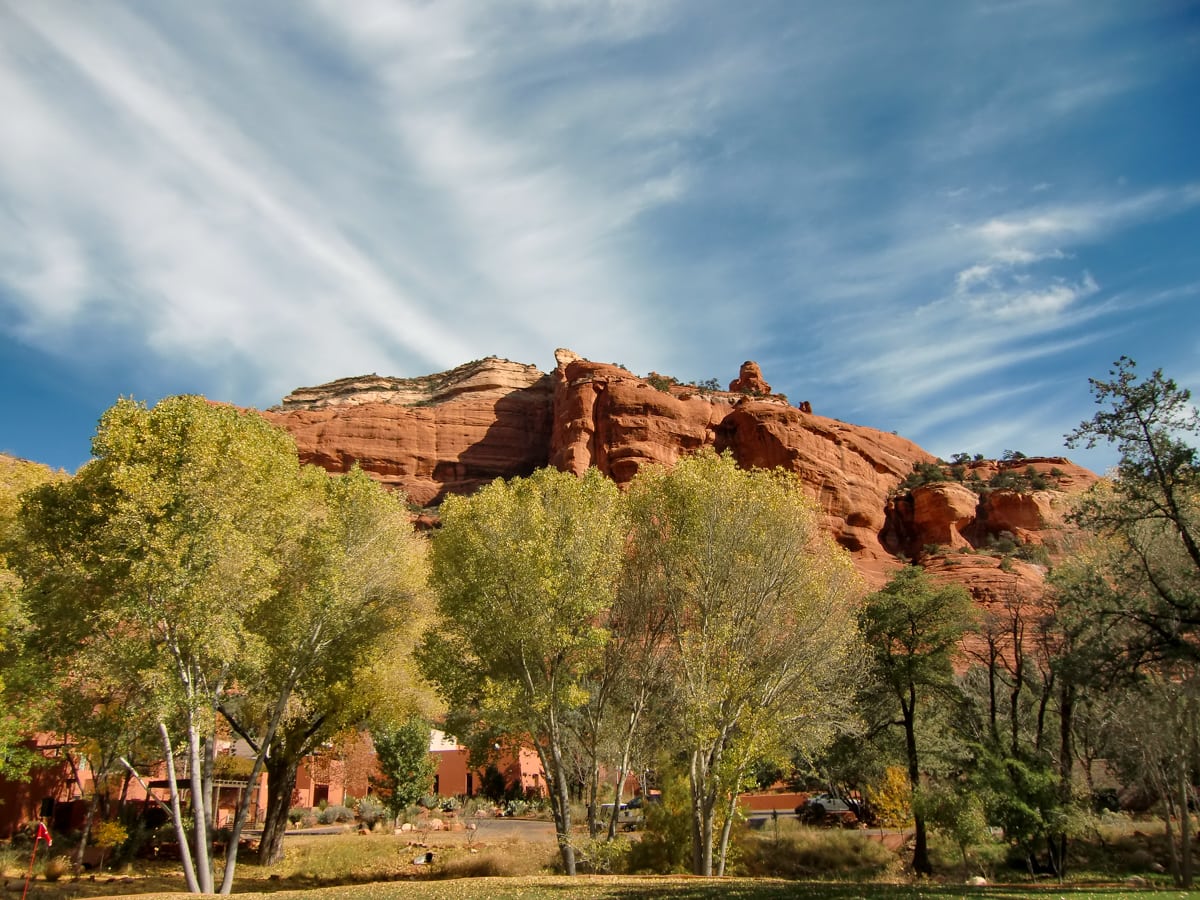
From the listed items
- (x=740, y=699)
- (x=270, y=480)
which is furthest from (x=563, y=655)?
(x=270, y=480)

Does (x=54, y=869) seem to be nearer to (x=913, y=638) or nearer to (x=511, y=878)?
(x=511, y=878)

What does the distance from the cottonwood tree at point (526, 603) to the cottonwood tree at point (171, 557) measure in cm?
469

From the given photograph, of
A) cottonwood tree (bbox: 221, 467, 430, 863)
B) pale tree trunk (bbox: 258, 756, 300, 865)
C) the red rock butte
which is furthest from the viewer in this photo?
the red rock butte

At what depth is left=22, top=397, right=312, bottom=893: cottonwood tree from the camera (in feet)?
53.7

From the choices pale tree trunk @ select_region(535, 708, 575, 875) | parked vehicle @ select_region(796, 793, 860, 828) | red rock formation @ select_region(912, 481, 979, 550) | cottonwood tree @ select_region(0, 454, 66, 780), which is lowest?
parked vehicle @ select_region(796, 793, 860, 828)

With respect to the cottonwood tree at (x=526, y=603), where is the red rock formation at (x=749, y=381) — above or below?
above

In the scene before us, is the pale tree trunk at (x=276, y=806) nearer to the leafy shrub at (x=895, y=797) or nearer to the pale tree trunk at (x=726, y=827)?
the pale tree trunk at (x=726, y=827)

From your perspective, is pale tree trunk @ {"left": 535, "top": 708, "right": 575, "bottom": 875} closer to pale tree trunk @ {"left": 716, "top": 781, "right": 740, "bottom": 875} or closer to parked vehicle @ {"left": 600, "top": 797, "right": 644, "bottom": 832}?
pale tree trunk @ {"left": 716, "top": 781, "right": 740, "bottom": 875}

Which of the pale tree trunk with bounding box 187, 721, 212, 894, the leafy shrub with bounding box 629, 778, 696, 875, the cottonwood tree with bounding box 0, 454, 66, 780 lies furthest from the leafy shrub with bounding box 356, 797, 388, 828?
the pale tree trunk with bounding box 187, 721, 212, 894

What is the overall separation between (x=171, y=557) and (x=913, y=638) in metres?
27.9

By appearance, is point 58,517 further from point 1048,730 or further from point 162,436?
point 1048,730

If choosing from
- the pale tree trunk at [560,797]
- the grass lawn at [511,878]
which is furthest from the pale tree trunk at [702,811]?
the pale tree trunk at [560,797]

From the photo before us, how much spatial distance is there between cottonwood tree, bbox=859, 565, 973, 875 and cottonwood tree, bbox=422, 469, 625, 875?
1575 cm

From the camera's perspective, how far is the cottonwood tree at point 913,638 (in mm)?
31016
